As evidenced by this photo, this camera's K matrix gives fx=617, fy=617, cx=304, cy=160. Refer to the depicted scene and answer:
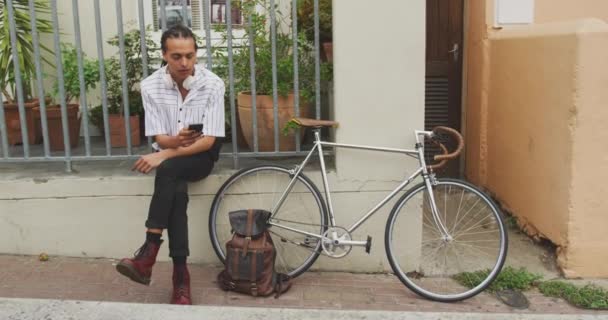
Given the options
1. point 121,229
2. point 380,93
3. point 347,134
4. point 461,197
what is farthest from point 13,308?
point 461,197

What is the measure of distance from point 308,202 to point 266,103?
79 cm

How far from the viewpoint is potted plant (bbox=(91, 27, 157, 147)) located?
5.36 metres

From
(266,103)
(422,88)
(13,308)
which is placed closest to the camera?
(13,308)

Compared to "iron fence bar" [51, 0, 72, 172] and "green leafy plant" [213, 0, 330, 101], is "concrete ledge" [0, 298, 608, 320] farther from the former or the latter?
"green leafy plant" [213, 0, 330, 101]

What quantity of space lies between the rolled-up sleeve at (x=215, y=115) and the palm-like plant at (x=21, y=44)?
210 centimetres

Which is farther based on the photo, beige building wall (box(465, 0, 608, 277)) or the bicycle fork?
beige building wall (box(465, 0, 608, 277))

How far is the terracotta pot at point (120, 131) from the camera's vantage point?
5.32 m

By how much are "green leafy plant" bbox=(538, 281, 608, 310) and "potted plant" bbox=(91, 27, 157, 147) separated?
3507 mm

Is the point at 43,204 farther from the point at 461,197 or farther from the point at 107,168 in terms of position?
the point at 461,197

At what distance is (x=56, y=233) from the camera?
14.8 feet

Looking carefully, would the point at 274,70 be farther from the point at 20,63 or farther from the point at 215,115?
the point at 20,63

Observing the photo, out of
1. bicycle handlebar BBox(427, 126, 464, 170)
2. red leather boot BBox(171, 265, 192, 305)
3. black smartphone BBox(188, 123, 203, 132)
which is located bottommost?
red leather boot BBox(171, 265, 192, 305)

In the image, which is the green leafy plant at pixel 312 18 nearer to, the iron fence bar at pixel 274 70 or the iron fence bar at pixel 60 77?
the iron fence bar at pixel 274 70

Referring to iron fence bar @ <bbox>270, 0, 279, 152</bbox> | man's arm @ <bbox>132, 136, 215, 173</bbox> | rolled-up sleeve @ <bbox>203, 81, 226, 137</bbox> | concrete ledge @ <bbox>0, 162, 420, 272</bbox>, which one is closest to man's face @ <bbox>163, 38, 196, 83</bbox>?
rolled-up sleeve @ <bbox>203, 81, 226, 137</bbox>
